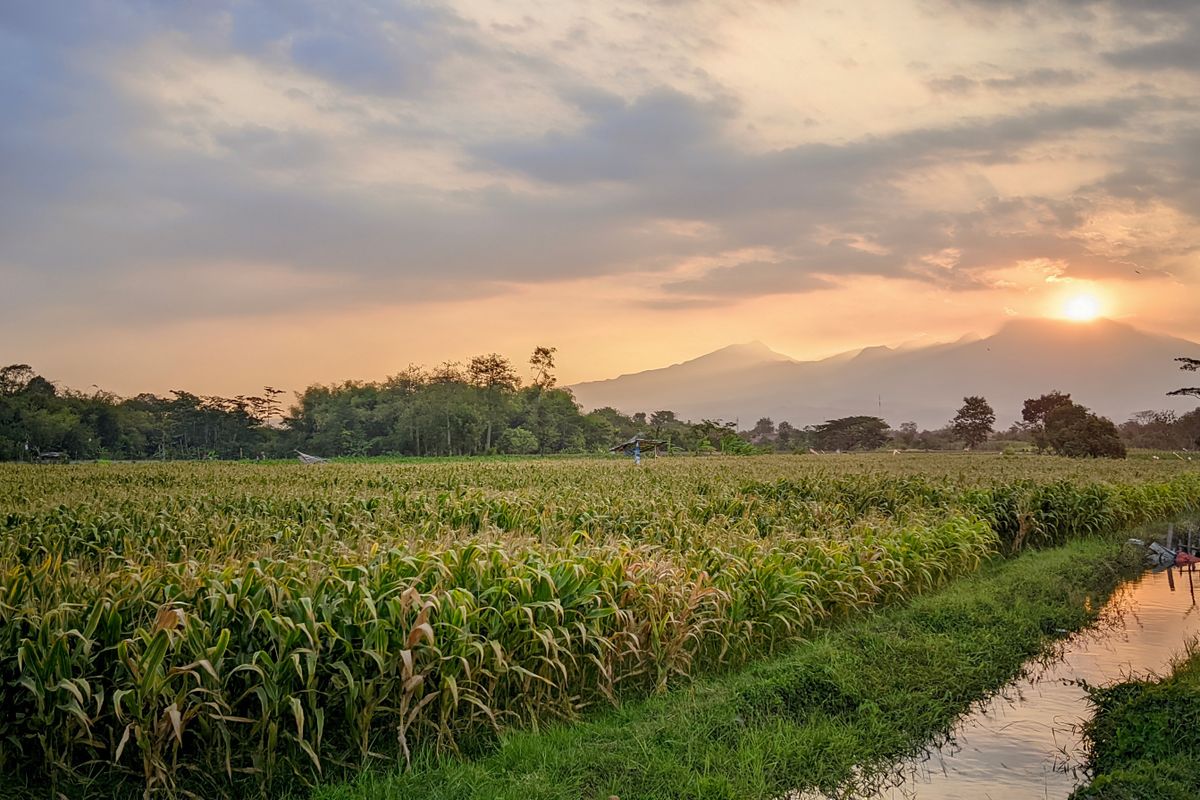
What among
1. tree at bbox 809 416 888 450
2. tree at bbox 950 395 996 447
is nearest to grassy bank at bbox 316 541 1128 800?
tree at bbox 809 416 888 450

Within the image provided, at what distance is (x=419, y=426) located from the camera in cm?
8988

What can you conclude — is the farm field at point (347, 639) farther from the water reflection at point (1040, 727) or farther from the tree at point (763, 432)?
the tree at point (763, 432)

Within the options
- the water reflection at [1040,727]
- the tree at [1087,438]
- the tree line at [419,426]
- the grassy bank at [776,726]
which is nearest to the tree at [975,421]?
the tree line at [419,426]

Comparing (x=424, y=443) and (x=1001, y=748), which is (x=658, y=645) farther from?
(x=424, y=443)

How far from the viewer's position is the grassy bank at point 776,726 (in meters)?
5.23

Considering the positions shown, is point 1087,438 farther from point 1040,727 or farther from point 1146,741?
point 1146,741

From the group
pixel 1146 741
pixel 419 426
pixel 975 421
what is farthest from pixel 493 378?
pixel 1146 741

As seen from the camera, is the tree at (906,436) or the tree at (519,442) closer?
the tree at (519,442)

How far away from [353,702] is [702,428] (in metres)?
79.6

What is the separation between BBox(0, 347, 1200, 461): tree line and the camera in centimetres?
7581

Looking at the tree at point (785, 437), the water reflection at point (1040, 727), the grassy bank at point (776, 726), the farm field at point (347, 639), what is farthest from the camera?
the tree at point (785, 437)

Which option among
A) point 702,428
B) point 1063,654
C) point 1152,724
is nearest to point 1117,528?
point 1063,654

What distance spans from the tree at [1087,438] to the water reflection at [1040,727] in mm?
46958

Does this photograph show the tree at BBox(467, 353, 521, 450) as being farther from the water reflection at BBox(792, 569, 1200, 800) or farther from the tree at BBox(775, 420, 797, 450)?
the water reflection at BBox(792, 569, 1200, 800)
